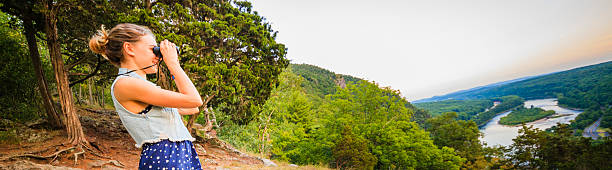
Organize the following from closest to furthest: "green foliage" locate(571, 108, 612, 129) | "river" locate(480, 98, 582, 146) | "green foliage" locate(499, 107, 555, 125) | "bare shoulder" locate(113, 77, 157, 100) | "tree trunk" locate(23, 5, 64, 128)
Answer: "bare shoulder" locate(113, 77, 157, 100)
"tree trunk" locate(23, 5, 64, 128)
"green foliage" locate(571, 108, 612, 129)
"river" locate(480, 98, 582, 146)
"green foliage" locate(499, 107, 555, 125)

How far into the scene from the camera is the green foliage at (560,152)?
29719mm

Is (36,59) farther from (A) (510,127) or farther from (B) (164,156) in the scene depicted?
(A) (510,127)

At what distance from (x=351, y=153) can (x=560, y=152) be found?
35.6m

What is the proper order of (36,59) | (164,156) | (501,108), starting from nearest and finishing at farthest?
(164,156), (36,59), (501,108)

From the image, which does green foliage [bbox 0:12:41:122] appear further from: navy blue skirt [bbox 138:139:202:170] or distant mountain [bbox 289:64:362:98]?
distant mountain [bbox 289:64:362:98]

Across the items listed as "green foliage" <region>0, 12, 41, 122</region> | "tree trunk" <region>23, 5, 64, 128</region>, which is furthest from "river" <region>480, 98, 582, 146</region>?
"green foliage" <region>0, 12, 41, 122</region>

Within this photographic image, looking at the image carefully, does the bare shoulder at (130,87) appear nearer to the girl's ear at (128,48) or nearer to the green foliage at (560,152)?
the girl's ear at (128,48)

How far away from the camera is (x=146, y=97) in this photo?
102cm

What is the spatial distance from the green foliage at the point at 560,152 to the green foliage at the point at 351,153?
27.5 metres

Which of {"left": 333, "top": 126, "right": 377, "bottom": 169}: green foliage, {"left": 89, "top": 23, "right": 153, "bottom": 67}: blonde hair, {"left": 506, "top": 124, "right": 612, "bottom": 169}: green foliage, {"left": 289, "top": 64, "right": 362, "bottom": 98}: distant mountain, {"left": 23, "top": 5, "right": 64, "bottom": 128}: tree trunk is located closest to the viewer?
{"left": 89, "top": 23, "right": 153, "bottom": 67}: blonde hair

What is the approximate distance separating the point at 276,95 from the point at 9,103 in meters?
13.9

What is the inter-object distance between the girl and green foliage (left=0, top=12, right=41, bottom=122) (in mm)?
12463

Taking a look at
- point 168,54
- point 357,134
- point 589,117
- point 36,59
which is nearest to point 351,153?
point 357,134

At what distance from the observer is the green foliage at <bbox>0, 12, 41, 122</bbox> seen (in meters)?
8.87
